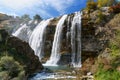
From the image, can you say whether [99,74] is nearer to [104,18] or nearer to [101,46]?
[101,46]

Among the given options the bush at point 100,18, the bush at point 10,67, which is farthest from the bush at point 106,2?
the bush at point 10,67

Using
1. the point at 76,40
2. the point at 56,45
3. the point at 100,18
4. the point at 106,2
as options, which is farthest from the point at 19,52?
the point at 106,2

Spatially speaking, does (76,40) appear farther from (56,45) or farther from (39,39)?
(39,39)

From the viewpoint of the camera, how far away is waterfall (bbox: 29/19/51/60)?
46219 mm

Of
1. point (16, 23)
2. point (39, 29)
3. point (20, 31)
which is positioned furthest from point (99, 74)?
point (16, 23)

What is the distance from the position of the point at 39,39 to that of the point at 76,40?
6960mm

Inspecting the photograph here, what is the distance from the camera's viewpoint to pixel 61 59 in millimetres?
42969

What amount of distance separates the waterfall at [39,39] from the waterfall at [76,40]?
547 cm

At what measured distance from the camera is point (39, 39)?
47.3 metres

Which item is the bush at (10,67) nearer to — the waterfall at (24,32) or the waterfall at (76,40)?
the waterfall at (76,40)

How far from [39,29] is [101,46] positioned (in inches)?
473

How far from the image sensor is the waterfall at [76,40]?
4216 cm

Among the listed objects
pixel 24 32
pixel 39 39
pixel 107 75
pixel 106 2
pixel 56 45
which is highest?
pixel 106 2

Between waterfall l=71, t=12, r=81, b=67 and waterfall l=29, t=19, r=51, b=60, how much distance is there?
18.0 feet
